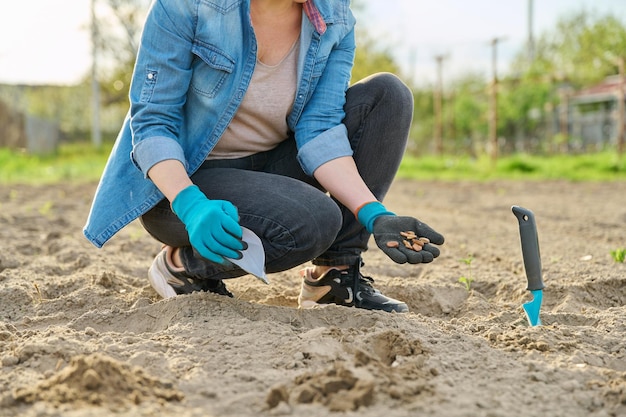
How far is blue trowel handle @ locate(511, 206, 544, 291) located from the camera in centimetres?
215

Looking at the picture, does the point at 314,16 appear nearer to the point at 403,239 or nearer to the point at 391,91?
the point at 391,91

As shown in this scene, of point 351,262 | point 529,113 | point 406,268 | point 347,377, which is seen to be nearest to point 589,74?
point 529,113

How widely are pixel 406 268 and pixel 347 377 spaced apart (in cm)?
185

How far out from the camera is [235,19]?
2287 millimetres

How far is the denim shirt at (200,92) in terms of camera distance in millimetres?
2254

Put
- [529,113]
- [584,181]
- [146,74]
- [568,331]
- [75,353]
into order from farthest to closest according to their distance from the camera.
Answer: [529,113], [584,181], [146,74], [568,331], [75,353]

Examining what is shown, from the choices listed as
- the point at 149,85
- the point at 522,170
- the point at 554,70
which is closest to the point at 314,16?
the point at 149,85

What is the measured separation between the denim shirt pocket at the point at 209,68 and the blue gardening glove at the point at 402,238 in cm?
66

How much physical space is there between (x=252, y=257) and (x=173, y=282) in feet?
1.64

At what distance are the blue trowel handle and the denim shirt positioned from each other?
629mm

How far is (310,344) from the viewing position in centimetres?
188

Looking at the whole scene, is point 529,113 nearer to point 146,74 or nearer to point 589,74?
point 589,74

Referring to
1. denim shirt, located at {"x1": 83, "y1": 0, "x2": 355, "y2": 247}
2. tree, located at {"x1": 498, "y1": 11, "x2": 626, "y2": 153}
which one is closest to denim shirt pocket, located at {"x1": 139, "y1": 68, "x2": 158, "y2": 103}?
denim shirt, located at {"x1": 83, "y1": 0, "x2": 355, "y2": 247}

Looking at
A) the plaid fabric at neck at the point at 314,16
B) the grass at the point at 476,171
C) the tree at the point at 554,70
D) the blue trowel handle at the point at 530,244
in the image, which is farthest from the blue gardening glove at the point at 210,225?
the tree at the point at 554,70
